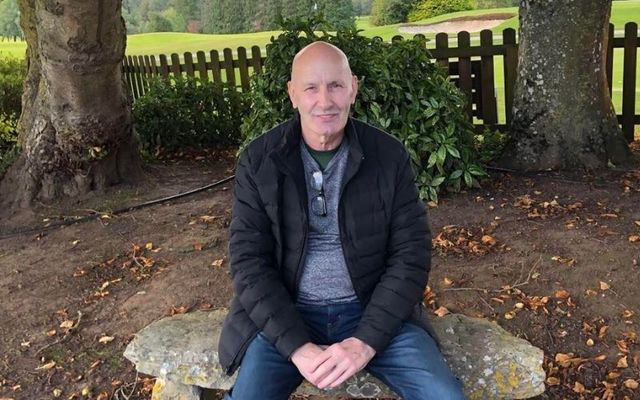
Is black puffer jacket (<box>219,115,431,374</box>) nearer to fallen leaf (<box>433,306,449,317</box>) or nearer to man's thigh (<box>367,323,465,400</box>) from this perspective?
man's thigh (<box>367,323,465,400</box>)

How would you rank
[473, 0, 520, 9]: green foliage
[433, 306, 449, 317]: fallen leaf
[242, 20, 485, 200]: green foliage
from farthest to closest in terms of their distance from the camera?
[473, 0, 520, 9]: green foliage
[242, 20, 485, 200]: green foliage
[433, 306, 449, 317]: fallen leaf

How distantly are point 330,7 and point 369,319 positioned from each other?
94.3 ft

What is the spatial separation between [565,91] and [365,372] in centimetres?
427

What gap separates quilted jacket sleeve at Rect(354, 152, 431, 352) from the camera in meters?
2.31

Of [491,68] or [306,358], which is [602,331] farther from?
[491,68]

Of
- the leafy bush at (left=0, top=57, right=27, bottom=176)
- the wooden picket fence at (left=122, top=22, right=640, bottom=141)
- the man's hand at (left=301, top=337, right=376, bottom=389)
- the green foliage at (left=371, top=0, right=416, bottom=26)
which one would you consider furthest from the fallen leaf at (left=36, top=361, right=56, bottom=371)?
the green foliage at (left=371, top=0, right=416, bottom=26)

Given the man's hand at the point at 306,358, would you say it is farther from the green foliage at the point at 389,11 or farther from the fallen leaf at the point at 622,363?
the green foliage at the point at 389,11

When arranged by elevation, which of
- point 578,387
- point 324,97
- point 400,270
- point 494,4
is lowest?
point 578,387

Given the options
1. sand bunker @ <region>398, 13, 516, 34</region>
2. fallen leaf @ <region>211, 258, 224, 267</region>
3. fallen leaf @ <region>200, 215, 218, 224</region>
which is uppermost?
sand bunker @ <region>398, 13, 516, 34</region>

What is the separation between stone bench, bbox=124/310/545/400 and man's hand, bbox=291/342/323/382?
19 centimetres

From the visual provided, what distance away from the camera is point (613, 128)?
19.6 feet

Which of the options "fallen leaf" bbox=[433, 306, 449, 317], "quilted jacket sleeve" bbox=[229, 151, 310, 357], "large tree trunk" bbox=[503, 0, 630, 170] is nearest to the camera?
"quilted jacket sleeve" bbox=[229, 151, 310, 357]

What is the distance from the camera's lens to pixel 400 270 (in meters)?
2.41

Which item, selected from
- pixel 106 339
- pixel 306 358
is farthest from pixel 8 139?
pixel 306 358
